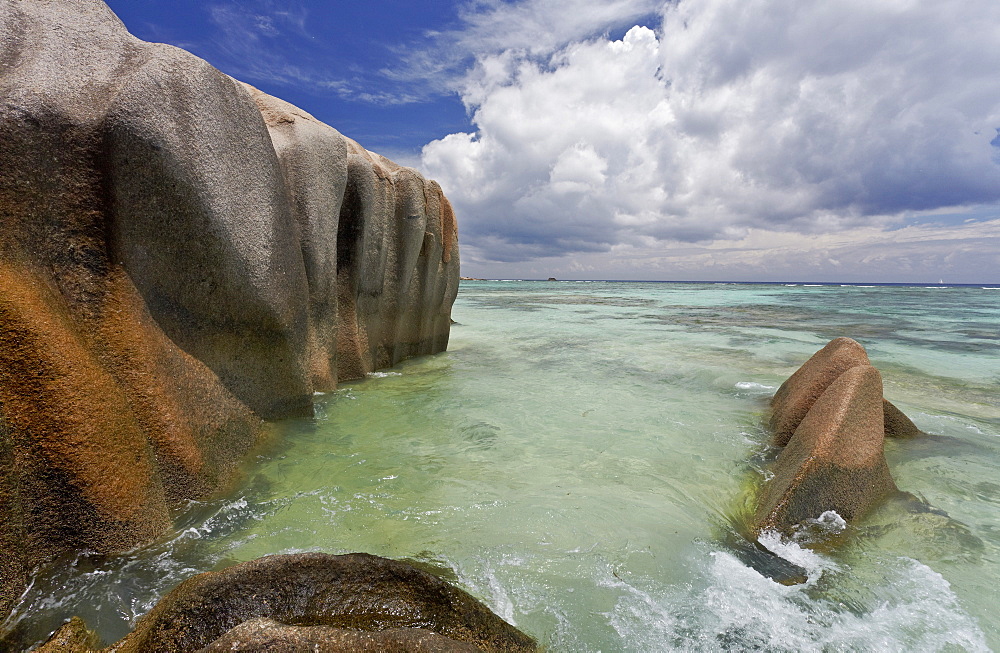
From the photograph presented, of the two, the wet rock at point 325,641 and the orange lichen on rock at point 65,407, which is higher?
the orange lichen on rock at point 65,407

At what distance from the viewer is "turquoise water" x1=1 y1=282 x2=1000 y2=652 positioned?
2340 mm

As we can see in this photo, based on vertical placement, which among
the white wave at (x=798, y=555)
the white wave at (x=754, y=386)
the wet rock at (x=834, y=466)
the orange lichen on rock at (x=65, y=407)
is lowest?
the white wave at (x=754, y=386)

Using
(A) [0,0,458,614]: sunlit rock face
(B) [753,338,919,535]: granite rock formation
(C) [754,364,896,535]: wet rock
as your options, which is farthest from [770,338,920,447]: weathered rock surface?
(A) [0,0,458,614]: sunlit rock face

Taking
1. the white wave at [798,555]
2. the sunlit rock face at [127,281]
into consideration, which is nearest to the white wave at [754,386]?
the white wave at [798,555]

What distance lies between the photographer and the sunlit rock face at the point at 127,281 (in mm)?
2381

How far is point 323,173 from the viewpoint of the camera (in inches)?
211

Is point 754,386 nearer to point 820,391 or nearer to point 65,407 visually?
point 820,391

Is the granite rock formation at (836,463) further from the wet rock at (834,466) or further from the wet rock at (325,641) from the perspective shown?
the wet rock at (325,641)

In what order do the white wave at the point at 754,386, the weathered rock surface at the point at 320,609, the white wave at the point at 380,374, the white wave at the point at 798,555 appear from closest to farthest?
the weathered rock surface at the point at 320,609, the white wave at the point at 798,555, the white wave at the point at 754,386, the white wave at the point at 380,374

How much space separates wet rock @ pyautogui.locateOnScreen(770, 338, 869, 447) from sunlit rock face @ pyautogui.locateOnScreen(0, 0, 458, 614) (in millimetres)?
4761

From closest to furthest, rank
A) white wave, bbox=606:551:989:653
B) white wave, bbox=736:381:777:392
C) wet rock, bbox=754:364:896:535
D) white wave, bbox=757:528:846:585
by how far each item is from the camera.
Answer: white wave, bbox=606:551:989:653
white wave, bbox=757:528:846:585
wet rock, bbox=754:364:896:535
white wave, bbox=736:381:777:392

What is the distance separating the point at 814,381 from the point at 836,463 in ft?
5.32

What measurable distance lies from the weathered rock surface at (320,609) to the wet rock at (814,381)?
12.3 ft

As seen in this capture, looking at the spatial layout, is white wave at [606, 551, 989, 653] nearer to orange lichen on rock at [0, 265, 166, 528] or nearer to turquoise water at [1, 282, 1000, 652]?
turquoise water at [1, 282, 1000, 652]
